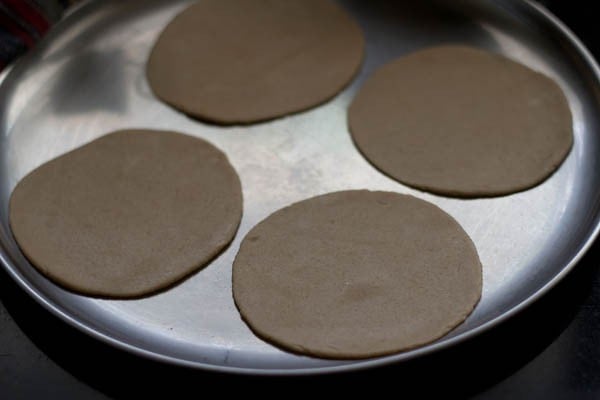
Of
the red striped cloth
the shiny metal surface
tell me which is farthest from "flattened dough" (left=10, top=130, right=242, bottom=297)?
the red striped cloth

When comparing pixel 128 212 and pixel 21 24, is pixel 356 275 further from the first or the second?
pixel 21 24

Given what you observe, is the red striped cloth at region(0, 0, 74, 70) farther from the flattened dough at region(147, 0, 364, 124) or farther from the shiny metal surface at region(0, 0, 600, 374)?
the flattened dough at region(147, 0, 364, 124)

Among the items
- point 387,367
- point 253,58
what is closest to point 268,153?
point 253,58

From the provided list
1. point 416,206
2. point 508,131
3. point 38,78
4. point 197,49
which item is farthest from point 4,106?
point 508,131

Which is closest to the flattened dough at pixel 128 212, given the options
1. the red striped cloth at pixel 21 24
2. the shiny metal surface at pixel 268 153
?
the shiny metal surface at pixel 268 153

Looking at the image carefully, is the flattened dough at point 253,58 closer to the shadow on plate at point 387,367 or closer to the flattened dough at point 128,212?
the flattened dough at point 128,212
